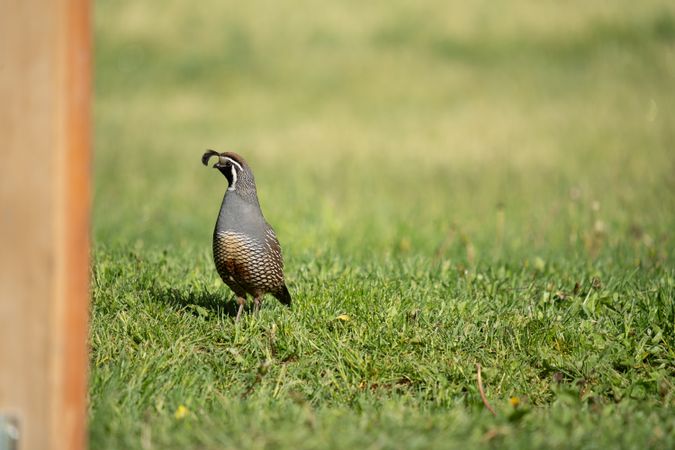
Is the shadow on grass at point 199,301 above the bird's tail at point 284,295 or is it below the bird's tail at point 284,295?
below

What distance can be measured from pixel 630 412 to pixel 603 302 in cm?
132

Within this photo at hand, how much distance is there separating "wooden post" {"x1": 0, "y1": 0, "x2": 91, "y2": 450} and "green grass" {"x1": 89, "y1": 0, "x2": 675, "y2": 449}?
0.63 meters

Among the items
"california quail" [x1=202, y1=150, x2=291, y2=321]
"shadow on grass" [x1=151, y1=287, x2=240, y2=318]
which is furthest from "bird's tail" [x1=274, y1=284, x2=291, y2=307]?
"shadow on grass" [x1=151, y1=287, x2=240, y2=318]

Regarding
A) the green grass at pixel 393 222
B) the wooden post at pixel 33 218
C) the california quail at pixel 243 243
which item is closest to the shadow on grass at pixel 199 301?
the green grass at pixel 393 222

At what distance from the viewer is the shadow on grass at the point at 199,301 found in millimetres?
5156

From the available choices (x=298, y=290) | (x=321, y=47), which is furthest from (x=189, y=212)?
(x=321, y=47)

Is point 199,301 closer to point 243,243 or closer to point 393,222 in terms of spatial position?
point 243,243

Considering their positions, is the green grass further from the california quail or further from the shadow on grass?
the california quail

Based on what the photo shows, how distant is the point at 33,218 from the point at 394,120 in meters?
11.1

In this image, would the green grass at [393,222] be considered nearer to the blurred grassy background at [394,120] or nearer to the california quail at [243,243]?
the blurred grassy background at [394,120]

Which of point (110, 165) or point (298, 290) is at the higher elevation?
point (298, 290)

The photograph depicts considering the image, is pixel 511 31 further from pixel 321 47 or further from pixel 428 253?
pixel 428 253

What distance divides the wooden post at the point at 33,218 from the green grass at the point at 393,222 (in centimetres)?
63

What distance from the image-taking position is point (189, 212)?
9.71 metres
